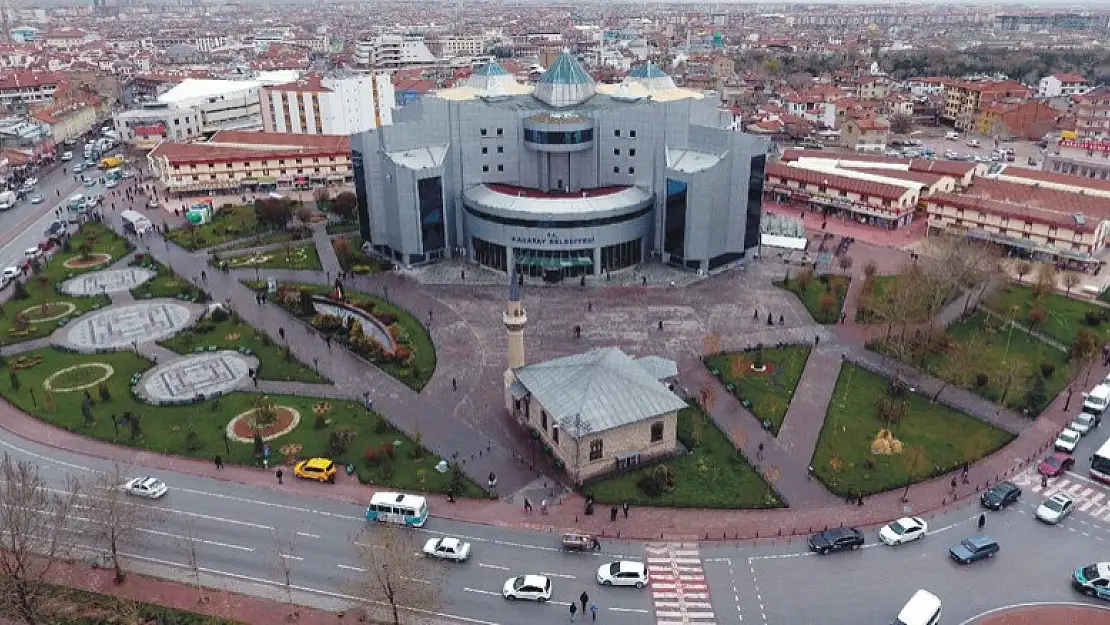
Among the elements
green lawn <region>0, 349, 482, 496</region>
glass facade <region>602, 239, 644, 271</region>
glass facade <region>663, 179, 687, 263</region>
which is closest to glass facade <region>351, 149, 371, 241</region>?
glass facade <region>602, 239, 644, 271</region>

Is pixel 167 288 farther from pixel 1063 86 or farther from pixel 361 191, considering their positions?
pixel 1063 86

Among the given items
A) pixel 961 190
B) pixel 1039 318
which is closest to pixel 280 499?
pixel 1039 318

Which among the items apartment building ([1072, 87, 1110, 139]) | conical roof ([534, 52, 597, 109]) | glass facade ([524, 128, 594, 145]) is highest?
conical roof ([534, 52, 597, 109])

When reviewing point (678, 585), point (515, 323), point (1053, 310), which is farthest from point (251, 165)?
point (1053, 310)

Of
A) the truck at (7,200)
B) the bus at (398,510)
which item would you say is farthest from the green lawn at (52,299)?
the bus at (398,510)

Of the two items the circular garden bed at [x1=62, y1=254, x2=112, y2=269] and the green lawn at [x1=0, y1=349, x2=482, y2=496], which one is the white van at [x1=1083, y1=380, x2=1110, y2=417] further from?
the circular garden bed at [x1=62, y1=254, x2=112, y2=269]

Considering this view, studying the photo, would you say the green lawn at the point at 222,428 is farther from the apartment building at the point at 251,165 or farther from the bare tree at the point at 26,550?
the apartment building at the point at 251,165
